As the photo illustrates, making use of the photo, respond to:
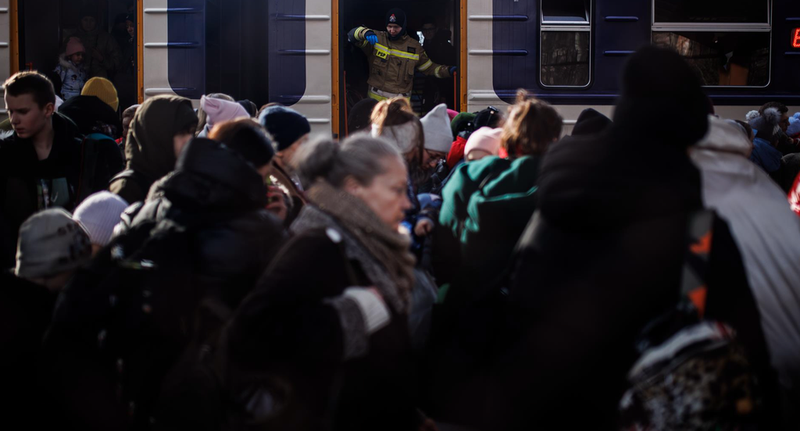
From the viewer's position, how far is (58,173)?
4090mm

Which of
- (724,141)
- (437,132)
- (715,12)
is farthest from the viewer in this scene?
(715,12)

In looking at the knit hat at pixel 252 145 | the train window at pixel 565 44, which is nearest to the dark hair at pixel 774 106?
the train window at pixel 565 44

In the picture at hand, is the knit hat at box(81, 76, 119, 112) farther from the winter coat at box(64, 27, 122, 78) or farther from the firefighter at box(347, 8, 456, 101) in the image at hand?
the firefighter at box(347, 8, 456, 101)

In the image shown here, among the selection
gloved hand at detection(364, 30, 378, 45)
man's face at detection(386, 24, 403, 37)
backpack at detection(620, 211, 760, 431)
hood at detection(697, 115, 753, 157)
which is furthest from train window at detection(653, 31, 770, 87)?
backpack at detection(620, 211, 760, 431)

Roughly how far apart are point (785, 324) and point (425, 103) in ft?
20.1

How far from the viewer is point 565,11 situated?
6.69 m

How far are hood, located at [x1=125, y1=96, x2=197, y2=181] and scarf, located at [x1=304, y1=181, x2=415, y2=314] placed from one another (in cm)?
154

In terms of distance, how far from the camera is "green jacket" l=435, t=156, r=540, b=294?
290 centimetres

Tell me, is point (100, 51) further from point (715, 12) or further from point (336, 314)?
point (336, 314)

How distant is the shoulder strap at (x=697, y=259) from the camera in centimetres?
181

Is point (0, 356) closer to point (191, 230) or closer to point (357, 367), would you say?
point (191, 230)

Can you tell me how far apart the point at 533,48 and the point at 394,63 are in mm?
1521

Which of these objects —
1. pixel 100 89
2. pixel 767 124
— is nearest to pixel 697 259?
pixel 100 89

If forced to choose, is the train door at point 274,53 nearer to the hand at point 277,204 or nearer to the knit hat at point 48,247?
the hand at point 277,204
